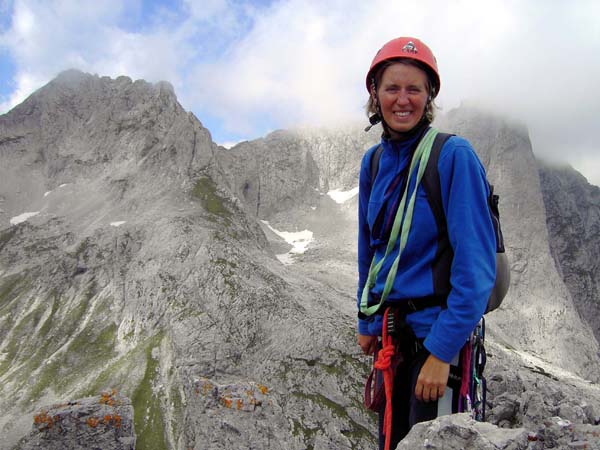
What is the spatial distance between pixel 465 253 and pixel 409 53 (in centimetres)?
248

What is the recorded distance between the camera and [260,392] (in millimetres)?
38375

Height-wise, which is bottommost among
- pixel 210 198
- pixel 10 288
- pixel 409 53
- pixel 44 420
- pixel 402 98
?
pixel 44 420

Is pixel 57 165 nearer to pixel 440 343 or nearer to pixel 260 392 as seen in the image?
pixel 260 392

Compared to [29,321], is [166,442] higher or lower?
lower

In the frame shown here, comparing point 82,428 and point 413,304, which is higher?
point 413,304

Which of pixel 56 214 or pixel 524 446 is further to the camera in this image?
pixel 56 214

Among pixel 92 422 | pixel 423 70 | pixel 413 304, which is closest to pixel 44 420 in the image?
pixel 92 422

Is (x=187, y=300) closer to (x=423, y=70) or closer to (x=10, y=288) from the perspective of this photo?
(x=10, y=288)

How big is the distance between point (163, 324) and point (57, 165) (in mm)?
69438

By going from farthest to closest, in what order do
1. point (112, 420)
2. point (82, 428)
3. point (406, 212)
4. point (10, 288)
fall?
point (10, 288) < point (112, 420) < point (82, 428) < point (406, 212)

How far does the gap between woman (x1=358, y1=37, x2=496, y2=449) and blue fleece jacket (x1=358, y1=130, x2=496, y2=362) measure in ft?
0.04

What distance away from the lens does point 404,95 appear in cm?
548

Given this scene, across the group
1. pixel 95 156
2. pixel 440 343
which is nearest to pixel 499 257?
pixel 440 343

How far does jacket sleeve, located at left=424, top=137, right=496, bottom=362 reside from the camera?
4.85 m
